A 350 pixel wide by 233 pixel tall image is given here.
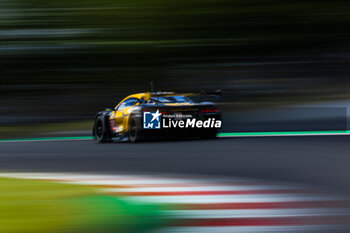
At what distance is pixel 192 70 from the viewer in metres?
31.8

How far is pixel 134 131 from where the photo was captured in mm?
14883

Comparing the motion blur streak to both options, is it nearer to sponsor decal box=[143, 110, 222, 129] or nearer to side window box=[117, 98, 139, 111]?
sponsor decal box=[143, 110, 222, 129]

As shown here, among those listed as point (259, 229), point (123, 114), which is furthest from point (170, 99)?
point (259, 229)

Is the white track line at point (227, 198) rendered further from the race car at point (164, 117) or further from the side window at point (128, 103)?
the side window at point (128, 103)

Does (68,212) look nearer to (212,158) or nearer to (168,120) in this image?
(212,158)

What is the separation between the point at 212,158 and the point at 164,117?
3661mm

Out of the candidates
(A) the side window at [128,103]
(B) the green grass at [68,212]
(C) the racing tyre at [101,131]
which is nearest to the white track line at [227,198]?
(B) the green grass at [68,212]

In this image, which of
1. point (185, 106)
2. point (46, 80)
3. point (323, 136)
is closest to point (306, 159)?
point (185, 106)

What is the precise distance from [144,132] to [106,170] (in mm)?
5123

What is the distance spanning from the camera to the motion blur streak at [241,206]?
17.3 ft

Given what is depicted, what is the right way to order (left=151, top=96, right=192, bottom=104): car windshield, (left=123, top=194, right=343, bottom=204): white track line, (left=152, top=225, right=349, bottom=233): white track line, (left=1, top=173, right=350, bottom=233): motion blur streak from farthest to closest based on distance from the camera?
(left=151, top=96, right=192, bottom=104): car windshield
(left=123, top=194, right=343, bottom=204): white track line
(left=1, top=173, right=350, bottom=233): motion blur streak
(left=152, top=225, right=349, bottom=233): white track line

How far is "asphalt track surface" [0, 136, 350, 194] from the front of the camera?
8.83 meters

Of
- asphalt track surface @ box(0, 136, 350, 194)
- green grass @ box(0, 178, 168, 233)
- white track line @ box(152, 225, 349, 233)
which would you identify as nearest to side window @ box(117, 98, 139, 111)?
asphalt track surface @ box(0, 136, 350, 194)

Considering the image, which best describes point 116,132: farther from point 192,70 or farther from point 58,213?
point 192,70
